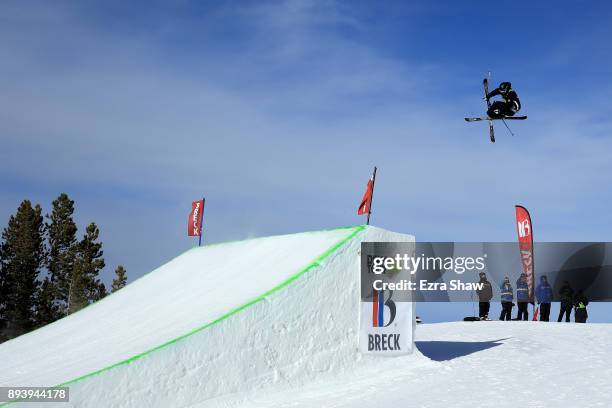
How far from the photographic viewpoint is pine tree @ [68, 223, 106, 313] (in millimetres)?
41188

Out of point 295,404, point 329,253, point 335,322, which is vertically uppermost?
point 329,253

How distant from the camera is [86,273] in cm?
4200

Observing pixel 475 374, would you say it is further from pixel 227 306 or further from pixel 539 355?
pixel 227 306

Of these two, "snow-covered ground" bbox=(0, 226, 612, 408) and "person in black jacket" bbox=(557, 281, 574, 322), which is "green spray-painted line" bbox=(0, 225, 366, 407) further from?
"person in black jacket" bbox=(557, 281, 574, 322)

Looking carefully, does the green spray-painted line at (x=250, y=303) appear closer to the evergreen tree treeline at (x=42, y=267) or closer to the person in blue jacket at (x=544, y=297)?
the person in blue jacket at (x=544, y=297)

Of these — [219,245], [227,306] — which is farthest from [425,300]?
[227,306]

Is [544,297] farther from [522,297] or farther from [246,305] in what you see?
[246,305]

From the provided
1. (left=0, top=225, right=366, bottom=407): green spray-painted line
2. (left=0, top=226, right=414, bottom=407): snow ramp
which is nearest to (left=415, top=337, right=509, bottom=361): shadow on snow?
(left=0, top=226, right=414, bottom=407): snow ramp

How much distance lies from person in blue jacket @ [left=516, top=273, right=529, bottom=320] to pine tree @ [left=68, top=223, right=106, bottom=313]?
3034 cm

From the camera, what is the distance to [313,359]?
10.3 metres

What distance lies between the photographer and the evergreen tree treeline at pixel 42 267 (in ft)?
134

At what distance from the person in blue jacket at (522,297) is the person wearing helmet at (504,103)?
19.7 ft

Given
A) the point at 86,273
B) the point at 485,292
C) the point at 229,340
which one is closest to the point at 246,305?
the point at 229,340

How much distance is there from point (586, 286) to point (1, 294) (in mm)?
35348
